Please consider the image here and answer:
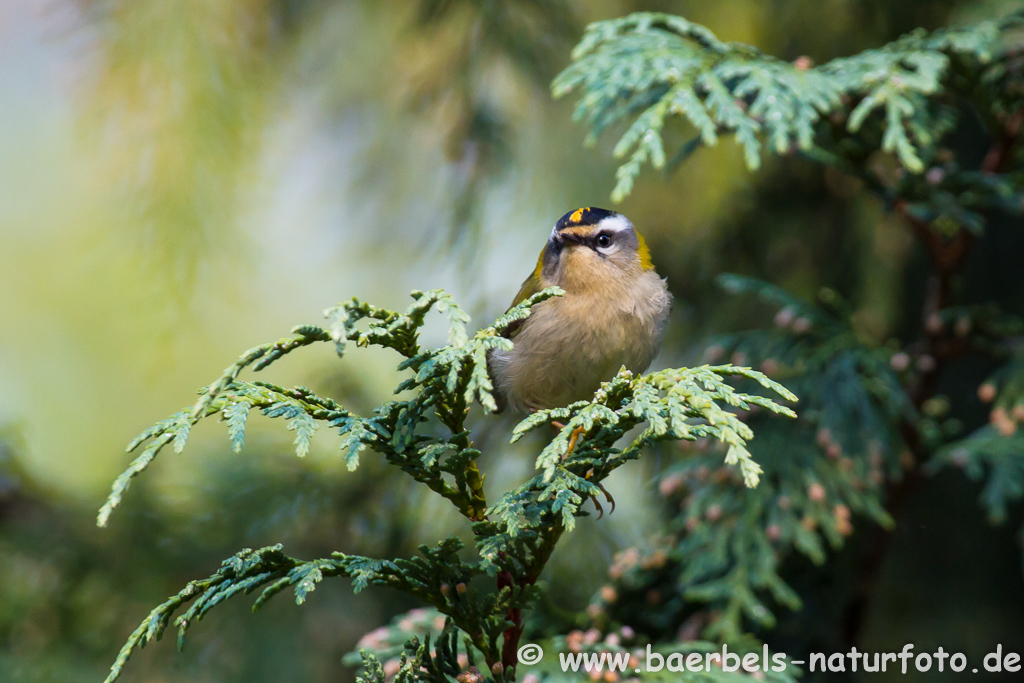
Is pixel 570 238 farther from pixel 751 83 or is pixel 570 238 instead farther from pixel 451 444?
pixel 451 444

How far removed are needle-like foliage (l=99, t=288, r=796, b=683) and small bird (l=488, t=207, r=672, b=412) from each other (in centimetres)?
44

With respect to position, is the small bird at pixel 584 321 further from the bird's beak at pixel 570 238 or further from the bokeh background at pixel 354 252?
the bokeh background at pixel 354 252

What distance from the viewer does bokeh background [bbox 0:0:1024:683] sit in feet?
7.37

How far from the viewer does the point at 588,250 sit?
5.51ft

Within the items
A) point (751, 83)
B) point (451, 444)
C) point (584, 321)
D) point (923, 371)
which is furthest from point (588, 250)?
point (923, 371)

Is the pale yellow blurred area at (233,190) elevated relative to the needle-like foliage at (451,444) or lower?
elevated

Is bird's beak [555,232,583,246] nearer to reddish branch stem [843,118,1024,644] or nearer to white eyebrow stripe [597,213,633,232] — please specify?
white eyebrow stripe [597,213,633,232]

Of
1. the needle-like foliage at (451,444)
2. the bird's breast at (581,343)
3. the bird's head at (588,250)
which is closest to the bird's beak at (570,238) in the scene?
the bird's head at (588,250)

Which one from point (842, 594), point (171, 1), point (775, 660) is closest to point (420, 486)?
point (775, 660)

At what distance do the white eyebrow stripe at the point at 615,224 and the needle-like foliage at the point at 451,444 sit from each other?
2.32 feet

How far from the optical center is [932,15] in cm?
239

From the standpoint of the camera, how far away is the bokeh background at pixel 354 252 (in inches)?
88.4

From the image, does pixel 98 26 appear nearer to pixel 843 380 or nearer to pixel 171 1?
pixel 171 1

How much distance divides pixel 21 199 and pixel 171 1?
5.20 ft
